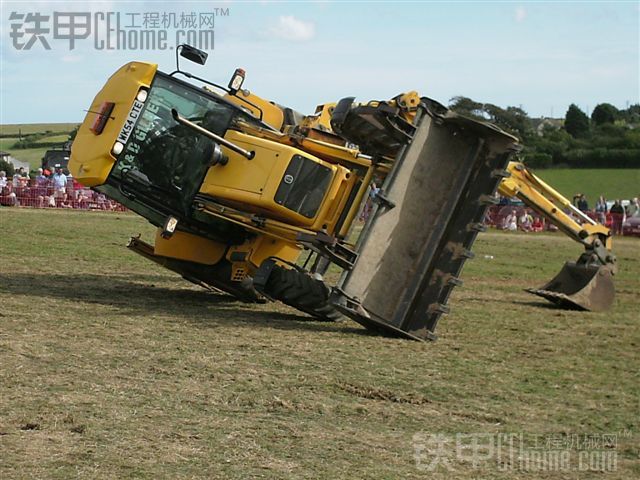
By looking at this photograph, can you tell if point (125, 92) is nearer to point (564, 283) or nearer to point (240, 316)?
point (240, 316)

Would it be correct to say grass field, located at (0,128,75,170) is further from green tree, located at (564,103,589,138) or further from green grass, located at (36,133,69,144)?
green tree, located at (564,103,589,138)

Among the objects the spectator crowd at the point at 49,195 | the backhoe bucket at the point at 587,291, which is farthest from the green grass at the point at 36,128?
the backhoe bucket at the point at 587,291

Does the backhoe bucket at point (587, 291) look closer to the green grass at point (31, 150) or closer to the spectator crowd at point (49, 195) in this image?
the spectator crowd at point (49, 195)

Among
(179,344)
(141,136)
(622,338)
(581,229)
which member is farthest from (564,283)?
(179,344)

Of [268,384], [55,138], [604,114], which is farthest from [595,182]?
[268,384]

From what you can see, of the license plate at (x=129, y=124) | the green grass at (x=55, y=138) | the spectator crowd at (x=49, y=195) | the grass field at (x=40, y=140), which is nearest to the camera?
the license plate at (x=129, y=124)

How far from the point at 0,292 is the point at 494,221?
91.7ft

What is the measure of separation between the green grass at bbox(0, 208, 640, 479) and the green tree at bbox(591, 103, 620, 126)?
70380 millimetres

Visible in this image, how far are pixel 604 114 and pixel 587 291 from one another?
71.5 metres

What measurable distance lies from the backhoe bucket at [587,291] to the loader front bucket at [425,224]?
139 inches

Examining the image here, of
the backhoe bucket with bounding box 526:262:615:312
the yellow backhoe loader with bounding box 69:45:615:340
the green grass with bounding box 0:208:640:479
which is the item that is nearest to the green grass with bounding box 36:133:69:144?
the green grass with bounding box 0:208:640:479

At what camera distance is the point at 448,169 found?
11.5 metres

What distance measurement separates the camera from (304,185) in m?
11.6

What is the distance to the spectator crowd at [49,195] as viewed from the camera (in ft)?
109
